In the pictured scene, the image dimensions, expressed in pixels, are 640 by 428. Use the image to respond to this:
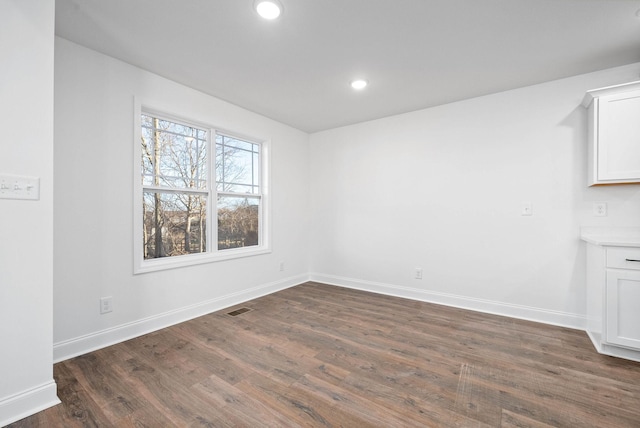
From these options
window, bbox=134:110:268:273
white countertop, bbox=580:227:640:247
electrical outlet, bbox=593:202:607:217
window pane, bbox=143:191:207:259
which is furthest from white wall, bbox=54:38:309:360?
electrical outlet, bbox=593:202:607:217

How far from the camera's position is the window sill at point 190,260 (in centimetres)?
271

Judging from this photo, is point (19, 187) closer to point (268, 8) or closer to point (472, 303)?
point (268, 8)

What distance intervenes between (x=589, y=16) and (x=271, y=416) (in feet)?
10.9

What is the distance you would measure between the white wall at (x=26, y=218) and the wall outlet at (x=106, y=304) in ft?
2.35

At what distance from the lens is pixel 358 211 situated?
4250 millimetres

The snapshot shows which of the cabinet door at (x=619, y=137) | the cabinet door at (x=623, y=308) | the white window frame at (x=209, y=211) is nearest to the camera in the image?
the cabinet door at (x=623, y=308)

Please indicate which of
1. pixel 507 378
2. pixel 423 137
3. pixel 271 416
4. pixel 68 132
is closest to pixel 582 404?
pixel 507 378

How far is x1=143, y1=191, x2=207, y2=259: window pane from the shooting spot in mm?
2850

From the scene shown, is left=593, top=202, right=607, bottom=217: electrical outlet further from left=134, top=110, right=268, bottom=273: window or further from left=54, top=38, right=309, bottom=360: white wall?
left=54, top=38, right=309, bottom=360: white wall

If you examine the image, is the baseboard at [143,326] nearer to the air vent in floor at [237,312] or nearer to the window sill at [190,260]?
the air vent in floor at [237,312]

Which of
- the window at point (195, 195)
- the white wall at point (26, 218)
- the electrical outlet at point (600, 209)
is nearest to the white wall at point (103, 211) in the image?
the window at point (195, 195)

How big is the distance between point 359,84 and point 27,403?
11.5 feet

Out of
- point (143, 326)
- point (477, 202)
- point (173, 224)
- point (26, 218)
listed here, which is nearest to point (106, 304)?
point (143, 326)

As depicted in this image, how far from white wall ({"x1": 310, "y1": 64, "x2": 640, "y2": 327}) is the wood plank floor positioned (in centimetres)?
53
